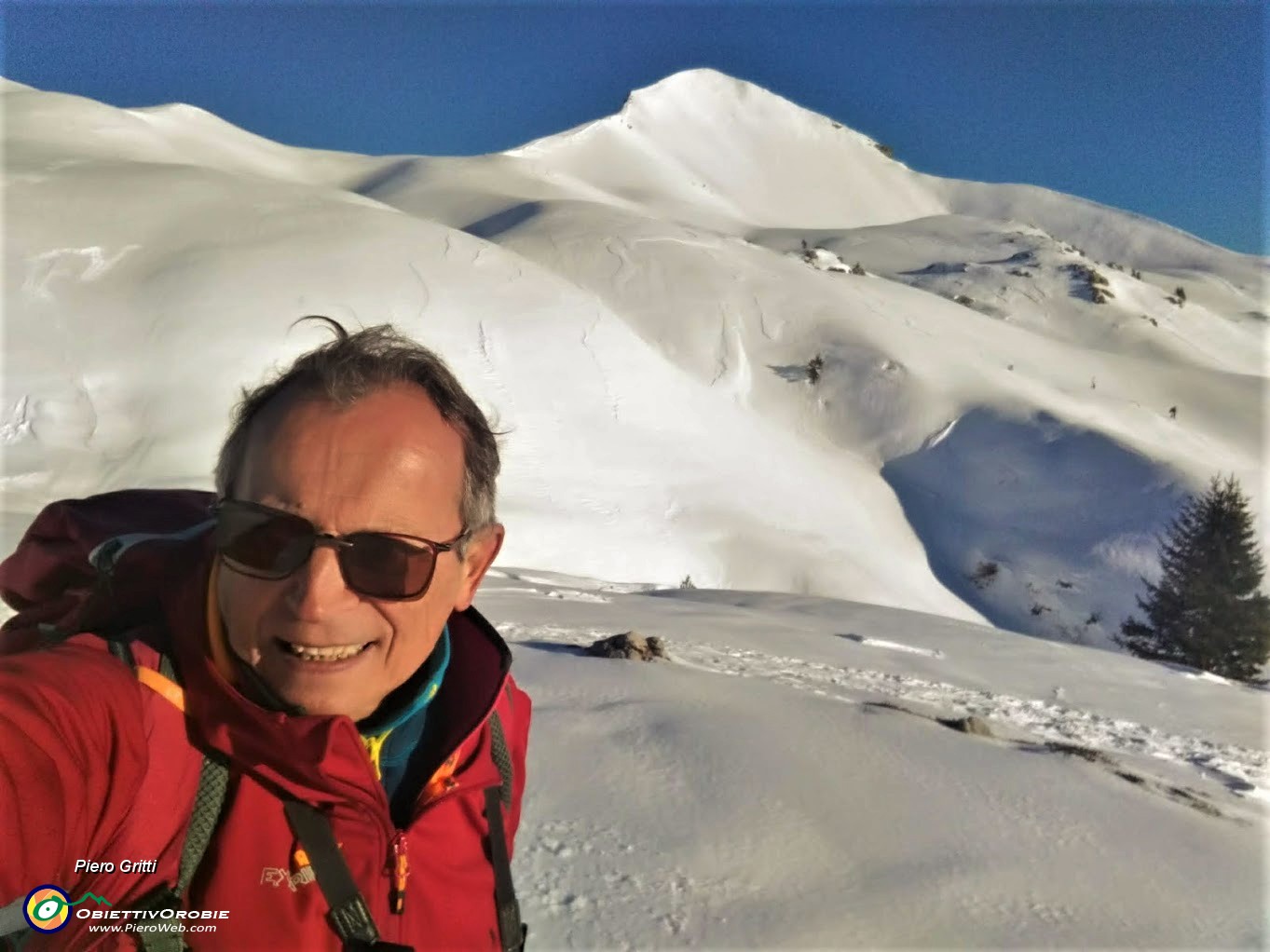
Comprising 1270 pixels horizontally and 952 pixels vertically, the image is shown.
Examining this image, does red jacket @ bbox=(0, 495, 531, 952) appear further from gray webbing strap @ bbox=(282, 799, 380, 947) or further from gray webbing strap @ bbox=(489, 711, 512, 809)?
gray webbing strap @ bbox=(489, 711, 512, 809)

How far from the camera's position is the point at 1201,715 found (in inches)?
215

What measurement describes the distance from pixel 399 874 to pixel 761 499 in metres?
13.5

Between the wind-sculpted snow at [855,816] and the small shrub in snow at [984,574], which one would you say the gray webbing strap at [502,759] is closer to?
the wind-sculpted snow at [855,816]

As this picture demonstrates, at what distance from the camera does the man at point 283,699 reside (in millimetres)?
1200

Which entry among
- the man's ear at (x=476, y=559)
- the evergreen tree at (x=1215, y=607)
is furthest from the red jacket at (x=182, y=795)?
the evergreen tree at (x=1215, y=607)

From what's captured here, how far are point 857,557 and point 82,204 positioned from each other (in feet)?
43.1

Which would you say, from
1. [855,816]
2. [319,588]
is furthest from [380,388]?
[855,816]

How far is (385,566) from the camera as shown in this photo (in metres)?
1.42

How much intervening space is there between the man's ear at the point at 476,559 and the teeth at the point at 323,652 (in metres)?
0.25

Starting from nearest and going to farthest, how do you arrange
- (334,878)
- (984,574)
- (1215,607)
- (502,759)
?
(334,878)
(502,759)
(1215,607)
(984,574)

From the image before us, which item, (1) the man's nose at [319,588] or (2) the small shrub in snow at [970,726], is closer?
(1) the man's nose at [319,588]

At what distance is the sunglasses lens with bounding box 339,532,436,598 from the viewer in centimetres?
140

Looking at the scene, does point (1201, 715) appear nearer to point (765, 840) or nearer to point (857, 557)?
point (765, 840)

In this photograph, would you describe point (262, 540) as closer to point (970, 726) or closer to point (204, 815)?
point (204, 815)
